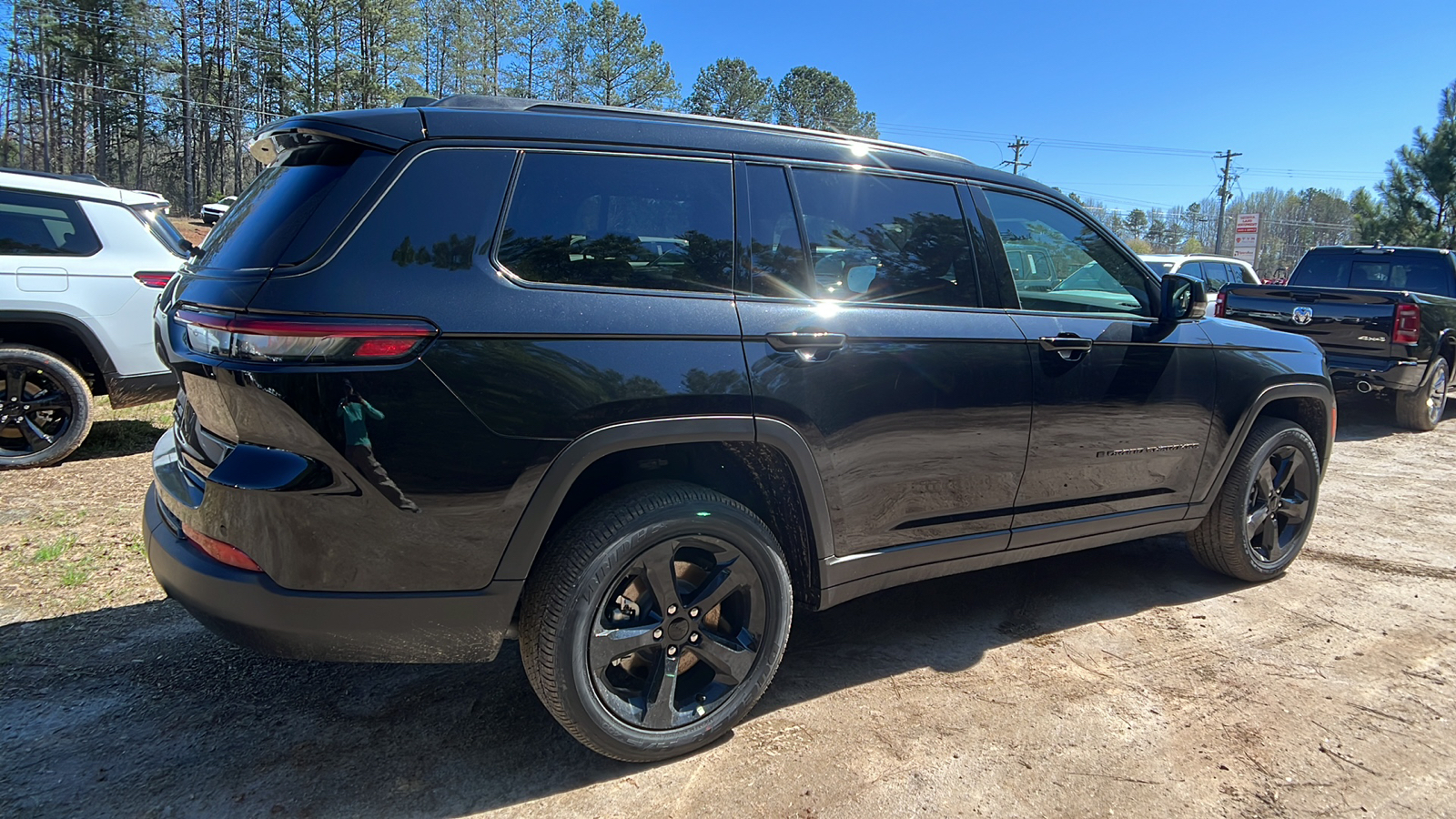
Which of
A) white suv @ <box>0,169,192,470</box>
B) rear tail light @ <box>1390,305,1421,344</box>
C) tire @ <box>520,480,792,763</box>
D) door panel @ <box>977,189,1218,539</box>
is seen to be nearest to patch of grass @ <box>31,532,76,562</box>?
white suv @ <box>0,169,192,470</box>

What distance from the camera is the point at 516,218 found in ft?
7.41

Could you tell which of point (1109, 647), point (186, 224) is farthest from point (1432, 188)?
point (186, 224)

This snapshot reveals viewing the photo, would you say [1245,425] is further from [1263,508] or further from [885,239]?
[885,239]

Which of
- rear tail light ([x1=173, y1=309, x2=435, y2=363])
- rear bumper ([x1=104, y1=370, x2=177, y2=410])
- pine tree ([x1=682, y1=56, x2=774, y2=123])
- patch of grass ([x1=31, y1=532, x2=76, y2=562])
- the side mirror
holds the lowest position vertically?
patch of grass ([x1=31, y1=532, x2=76, y2=562])

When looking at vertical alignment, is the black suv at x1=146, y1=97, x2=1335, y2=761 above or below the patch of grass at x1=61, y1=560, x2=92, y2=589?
above

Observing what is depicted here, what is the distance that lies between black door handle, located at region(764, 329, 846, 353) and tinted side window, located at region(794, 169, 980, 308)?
0.18 m

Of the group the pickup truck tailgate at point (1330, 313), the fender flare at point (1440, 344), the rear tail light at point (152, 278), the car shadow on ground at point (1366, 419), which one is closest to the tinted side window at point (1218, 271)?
the car shadow on ground at point (1366, 419)

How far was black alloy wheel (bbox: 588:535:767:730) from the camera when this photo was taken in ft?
7.90

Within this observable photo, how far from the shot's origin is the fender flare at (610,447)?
2221mm

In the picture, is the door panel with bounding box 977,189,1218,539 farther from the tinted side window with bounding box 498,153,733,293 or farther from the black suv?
the tinted side window with bounding box 498,153,733,293

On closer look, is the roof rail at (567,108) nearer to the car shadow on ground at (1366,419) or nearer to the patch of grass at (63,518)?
the patch of grass at (63,518)

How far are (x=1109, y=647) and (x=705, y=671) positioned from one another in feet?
5.95

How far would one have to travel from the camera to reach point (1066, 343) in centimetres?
322

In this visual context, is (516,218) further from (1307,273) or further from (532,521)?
(1307,273)
